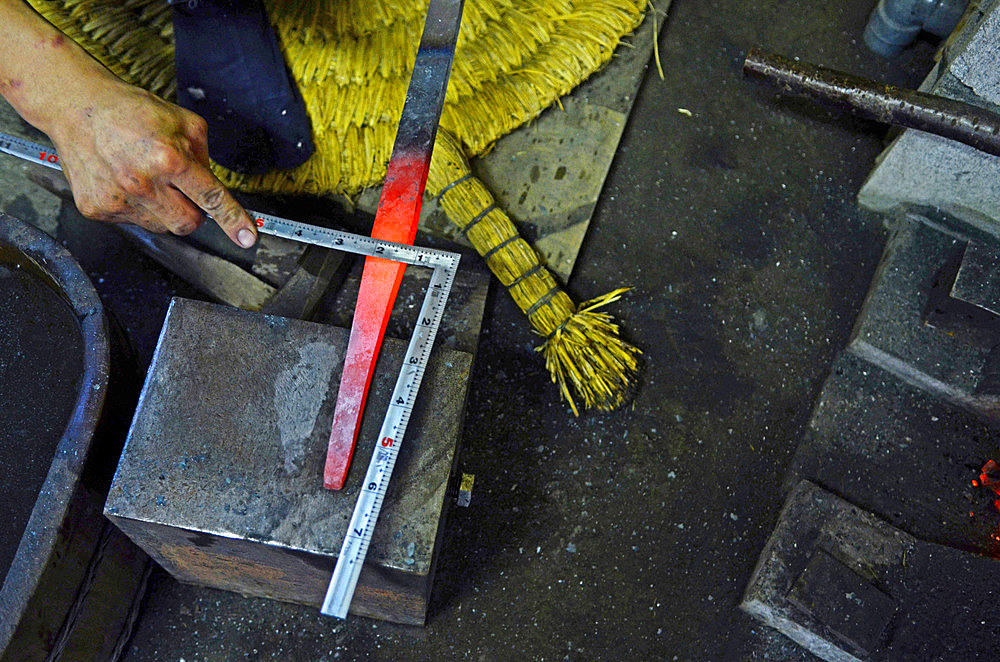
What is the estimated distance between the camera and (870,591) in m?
2.29

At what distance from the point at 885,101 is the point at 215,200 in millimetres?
2081

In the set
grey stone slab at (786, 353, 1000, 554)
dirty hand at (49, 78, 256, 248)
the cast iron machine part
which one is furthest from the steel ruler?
the cast iron machine part

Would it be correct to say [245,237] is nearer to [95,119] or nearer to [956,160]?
[95,119]

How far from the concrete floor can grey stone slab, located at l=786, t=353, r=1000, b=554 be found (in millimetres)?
94

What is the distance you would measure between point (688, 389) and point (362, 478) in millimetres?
1356

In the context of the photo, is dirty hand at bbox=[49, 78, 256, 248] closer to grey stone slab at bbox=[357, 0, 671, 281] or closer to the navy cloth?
the navy cloth

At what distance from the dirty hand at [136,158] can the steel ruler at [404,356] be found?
0.92 feet

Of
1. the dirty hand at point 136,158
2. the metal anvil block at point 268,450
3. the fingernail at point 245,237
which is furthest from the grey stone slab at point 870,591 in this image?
the dirty hand at point 136,158

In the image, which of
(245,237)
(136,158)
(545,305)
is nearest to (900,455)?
(545,305)

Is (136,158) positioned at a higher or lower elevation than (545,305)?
higher

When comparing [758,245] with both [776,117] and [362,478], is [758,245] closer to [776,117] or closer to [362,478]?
[776,117]

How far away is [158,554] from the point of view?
2.12m

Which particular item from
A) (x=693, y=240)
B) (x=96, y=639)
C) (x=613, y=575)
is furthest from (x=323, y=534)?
(x=693, y=240)

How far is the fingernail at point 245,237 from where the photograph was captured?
2043 millimetres
